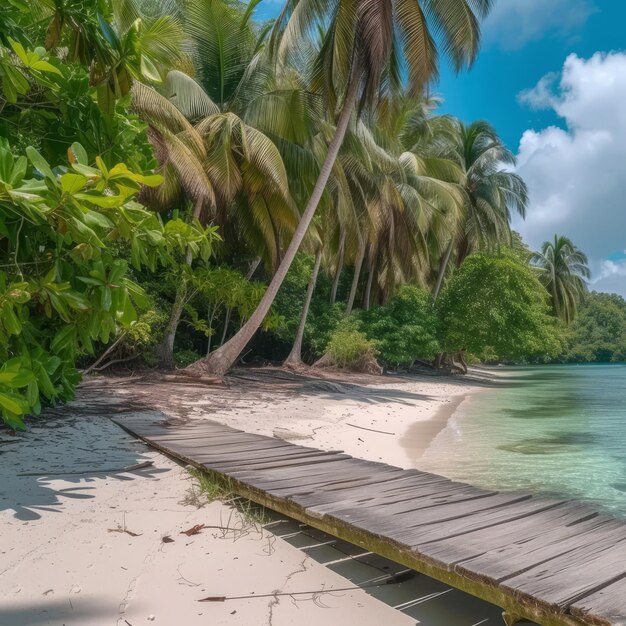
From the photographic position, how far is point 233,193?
12.7 meters

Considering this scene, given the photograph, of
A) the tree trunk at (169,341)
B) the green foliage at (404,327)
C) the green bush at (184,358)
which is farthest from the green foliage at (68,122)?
the green foliage at (404,327)

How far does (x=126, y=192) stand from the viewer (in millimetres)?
2639

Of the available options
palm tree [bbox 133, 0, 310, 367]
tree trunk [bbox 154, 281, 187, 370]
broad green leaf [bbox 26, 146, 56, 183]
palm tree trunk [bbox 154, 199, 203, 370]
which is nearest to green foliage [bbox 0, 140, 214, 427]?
broad green leaf [bbox 26, 146, 56, 183]

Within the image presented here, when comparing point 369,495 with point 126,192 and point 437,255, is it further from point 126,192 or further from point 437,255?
point 437,255

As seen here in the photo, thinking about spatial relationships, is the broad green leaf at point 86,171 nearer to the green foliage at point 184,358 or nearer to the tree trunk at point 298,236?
the tree trunk at point 298,236

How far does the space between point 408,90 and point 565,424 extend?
26.2ft

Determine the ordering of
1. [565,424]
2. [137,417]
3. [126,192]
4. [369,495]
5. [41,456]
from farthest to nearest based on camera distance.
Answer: [565,424], [137,417], [41,456], [369,495], [126,192]

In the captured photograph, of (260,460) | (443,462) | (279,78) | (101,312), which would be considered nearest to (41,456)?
(260,460)

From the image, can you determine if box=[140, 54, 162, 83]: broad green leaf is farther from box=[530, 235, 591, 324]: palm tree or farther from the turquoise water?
box=[530, 235, 591, 324]: palm tree

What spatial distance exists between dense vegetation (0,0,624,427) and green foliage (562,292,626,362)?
41.1 metres

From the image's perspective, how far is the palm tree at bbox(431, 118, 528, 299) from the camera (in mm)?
24656

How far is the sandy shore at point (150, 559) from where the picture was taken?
2326 millimetres

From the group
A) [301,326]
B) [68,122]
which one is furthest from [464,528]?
[301,326]

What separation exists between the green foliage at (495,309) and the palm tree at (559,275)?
19.8m
